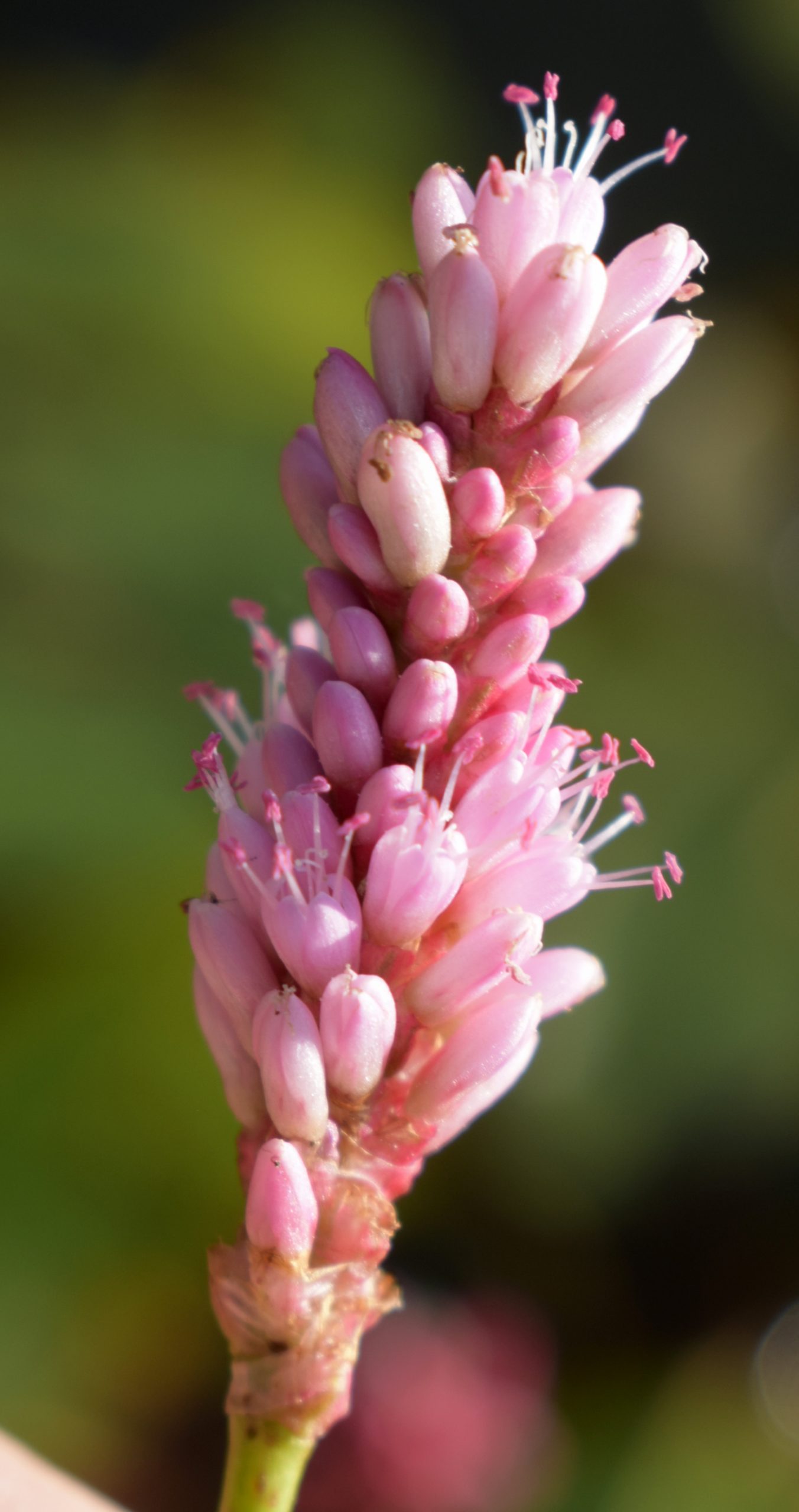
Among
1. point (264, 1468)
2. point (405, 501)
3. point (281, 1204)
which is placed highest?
point (405, 501)

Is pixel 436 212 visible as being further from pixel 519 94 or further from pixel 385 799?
pixel 385 799

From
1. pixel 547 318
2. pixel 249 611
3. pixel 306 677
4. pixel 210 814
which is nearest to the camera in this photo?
pixel 547 318

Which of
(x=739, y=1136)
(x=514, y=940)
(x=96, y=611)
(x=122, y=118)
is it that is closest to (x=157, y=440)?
(x=96, y=611)

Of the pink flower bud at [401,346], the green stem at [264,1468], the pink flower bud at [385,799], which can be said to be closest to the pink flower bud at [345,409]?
the pink flower bud at [401,346]

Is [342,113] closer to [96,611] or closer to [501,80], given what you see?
[501,80]

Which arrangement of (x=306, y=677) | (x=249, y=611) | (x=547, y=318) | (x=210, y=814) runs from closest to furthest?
(x=547, y=318), (x=306, y=677), (x=249, y=611), (x=210, y=814)

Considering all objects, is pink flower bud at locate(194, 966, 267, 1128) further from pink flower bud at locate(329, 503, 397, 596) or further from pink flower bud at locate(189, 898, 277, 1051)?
pink flower bud at locate(329, 503, 397, 596)

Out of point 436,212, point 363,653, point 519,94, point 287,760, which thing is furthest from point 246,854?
point 519,94
